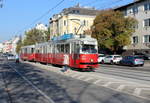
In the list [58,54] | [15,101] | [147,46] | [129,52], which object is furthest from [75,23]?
[15,101]

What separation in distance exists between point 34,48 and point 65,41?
63.0 feet

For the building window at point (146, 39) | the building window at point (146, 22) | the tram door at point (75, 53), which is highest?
the building window at point (146, 22)

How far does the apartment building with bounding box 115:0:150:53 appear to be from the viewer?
4897 centimetres

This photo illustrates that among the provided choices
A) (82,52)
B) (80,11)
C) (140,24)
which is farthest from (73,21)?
(82,52)

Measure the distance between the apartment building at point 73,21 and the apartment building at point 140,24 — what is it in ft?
79.3

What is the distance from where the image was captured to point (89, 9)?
8806cm

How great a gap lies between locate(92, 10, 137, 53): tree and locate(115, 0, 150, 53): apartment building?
Result: 200cm

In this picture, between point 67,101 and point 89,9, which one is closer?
point 67,101

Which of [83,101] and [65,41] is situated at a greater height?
[65,41]

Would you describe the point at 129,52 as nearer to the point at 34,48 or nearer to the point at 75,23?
the point at 34,48

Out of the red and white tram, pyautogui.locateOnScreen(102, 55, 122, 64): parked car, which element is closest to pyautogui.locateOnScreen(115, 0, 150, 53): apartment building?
pyautogui.locateOnScreen(102, 55, 122, 64): parked car

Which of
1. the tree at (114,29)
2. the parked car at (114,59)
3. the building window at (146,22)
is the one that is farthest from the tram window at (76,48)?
the building window at (146,22)

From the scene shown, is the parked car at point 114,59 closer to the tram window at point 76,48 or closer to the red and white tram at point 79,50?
the red and white tram at point 79,50

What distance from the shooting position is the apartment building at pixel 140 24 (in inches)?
1928
